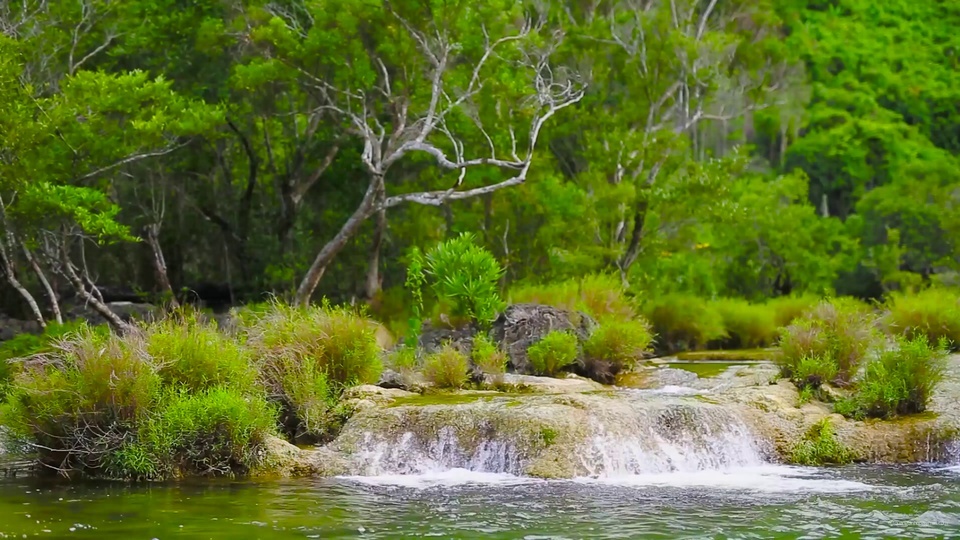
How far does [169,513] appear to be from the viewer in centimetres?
1026

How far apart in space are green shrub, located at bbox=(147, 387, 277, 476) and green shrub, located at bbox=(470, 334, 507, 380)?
162 inches

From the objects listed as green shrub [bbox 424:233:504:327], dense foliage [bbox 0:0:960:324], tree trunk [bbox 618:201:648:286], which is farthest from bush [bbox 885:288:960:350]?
tree trunk [bbox 618:201:648:286]

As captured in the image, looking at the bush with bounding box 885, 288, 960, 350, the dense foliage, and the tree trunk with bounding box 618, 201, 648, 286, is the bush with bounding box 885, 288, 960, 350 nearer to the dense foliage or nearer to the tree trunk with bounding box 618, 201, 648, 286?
the dense foliage

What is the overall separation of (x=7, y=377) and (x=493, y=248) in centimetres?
1396

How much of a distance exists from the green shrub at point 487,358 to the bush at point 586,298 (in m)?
3.85

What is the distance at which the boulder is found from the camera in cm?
1852

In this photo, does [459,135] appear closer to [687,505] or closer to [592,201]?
[592,201]

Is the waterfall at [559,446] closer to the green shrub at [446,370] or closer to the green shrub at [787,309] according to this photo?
the green shrub at [446,370]

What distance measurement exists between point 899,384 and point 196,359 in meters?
8.89

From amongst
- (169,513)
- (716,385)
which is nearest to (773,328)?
(716,385)

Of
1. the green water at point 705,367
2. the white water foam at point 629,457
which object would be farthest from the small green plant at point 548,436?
the green water at point 705,367

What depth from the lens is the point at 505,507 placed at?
421 inches

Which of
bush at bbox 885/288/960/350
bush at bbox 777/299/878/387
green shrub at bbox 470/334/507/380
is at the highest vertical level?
bush at bbox 885/288/960/350

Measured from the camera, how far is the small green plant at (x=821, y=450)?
13898 millimetres
